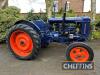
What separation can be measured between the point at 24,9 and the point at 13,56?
26.3 ft

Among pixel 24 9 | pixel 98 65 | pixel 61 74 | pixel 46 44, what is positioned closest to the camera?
pixel 61 74

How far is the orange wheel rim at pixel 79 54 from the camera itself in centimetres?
724

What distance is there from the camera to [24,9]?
15.9 metres

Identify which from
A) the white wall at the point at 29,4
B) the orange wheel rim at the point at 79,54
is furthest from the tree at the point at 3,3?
the orange wheel rim at the point at 79,54

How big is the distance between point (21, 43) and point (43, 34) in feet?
2.45

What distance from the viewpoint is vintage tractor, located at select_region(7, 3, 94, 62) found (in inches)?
300

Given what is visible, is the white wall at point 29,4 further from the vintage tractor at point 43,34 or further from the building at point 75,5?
the vintage tractor at point 43,34

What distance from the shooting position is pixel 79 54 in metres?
7.30

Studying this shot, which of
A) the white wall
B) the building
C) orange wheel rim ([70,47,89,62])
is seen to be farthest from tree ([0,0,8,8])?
orange wheel rim ([70,47,89,62])

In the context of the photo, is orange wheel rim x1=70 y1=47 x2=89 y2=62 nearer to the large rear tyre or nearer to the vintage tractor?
the vintage tractor

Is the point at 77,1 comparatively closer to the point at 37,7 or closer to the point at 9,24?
the point at 37,7

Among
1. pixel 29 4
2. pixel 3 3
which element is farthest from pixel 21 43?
pixel 29 4

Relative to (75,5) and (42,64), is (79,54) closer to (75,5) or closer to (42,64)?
(42,64)

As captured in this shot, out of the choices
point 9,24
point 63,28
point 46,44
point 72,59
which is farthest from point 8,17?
point 72,59
